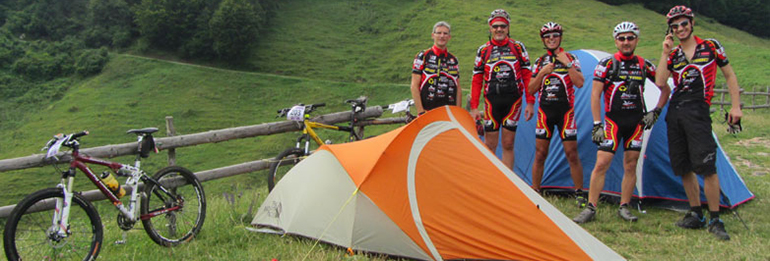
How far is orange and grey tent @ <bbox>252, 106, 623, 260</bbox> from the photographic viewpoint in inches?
163

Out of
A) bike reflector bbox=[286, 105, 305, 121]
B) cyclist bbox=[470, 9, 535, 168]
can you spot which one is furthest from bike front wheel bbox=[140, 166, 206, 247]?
cyclist bbox=[470, 9, 535, 168]

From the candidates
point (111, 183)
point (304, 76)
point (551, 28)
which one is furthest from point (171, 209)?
point (304, 76)

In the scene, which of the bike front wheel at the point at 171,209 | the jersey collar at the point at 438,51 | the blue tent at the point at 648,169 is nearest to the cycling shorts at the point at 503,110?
the jersey collar at the point at 438,51

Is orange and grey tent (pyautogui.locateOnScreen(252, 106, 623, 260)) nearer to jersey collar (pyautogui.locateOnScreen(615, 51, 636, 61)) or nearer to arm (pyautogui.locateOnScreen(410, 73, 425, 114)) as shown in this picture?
arm (pyautogui.locateOnScreen(410, 73, 425, 114))

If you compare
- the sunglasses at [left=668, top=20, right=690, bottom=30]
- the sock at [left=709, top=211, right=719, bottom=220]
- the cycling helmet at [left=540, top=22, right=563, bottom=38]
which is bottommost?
the sock at [left=709, top=211, right=719, bottom=220]

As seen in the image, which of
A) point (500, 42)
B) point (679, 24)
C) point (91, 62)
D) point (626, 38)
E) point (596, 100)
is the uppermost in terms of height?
point (679, 24)

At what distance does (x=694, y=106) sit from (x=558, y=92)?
4.15ft

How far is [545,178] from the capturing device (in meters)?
6.60

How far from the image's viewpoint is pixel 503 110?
19.9 feet

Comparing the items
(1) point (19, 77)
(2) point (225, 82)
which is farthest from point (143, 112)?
(1) point (19, 77)

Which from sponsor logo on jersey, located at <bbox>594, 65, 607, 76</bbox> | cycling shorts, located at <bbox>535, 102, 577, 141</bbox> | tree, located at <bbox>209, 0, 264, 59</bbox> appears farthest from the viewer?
tree, located at <bbox>209, 0, 264, 59</bbox>

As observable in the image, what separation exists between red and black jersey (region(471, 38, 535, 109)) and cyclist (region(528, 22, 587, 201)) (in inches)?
6.6

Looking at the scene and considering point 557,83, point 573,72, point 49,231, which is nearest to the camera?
point 49,231

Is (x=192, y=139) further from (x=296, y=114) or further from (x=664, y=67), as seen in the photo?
(x=664, y=67)
